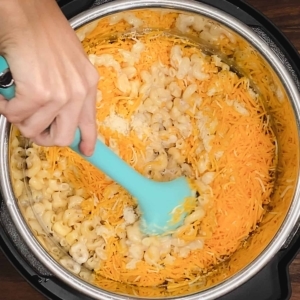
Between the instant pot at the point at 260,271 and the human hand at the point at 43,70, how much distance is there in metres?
0.33

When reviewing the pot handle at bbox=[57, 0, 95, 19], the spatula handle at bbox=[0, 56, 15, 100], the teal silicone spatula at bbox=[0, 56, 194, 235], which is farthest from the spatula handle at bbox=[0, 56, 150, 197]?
the pot handle at bbox=[57, 0, 95, 19]

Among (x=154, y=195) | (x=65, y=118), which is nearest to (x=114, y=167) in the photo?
(x=154, y=195)

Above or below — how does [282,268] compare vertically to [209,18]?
below

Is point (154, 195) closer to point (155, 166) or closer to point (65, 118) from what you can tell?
point (155, 166)

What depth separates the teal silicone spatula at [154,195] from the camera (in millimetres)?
→ 831

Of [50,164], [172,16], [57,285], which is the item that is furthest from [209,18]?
[57,285]

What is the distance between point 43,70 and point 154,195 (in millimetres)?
412

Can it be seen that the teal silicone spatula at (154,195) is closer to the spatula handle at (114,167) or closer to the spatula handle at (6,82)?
the spatula handle at (114,167)

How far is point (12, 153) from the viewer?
34.9 inches

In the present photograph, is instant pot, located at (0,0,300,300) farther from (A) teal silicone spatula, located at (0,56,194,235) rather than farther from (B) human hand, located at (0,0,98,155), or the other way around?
(B) human hand, located at (0,0,98,155)

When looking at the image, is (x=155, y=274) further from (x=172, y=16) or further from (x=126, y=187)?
(x=172, y=16)

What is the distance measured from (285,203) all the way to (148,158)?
10.2 inches

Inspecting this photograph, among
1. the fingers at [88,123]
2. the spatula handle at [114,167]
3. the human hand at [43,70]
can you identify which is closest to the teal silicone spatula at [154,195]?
the spatula handle at [114,167]

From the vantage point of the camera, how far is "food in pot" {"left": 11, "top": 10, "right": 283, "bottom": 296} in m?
0.92
